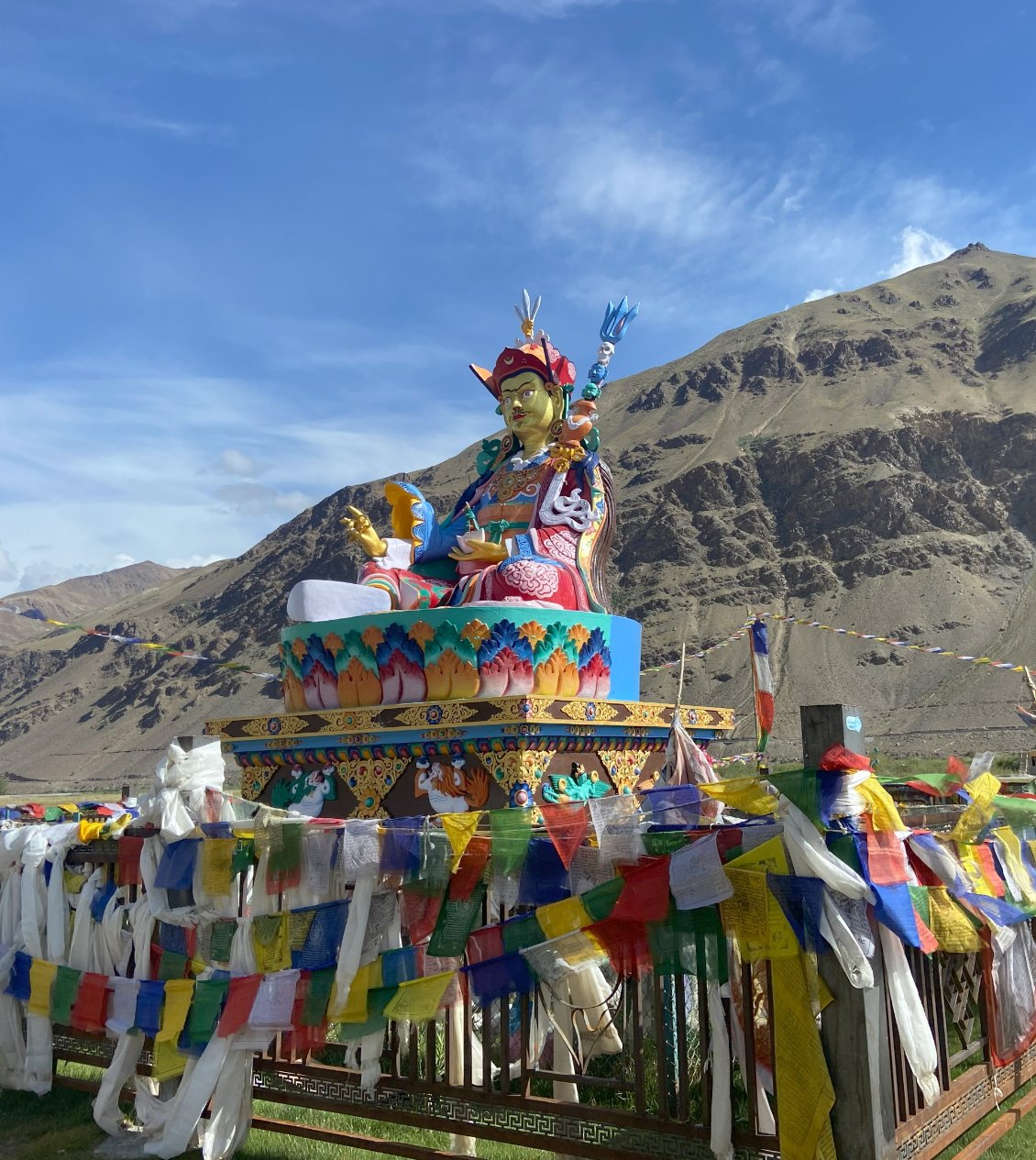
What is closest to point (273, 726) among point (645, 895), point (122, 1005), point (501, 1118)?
point (122, 1005)

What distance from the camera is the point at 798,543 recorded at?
70.1 meters

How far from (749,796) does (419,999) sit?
1.60m

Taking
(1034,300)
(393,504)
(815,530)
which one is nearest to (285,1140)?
(393,504)

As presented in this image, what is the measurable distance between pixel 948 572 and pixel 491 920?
202ft

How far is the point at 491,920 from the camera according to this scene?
185 inches

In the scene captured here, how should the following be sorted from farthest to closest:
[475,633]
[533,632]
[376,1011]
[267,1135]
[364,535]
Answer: [364,535]
[533,632]
[475,633]
[267,1135]
[376,1011]

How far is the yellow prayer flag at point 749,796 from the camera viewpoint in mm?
4105

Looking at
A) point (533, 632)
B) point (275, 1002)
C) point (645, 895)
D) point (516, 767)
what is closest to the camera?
point (645, 895)

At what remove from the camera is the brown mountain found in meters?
54.4

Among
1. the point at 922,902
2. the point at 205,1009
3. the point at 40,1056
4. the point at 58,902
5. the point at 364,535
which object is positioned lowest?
the point at 40,1056

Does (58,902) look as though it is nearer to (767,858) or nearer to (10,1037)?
(10,1037)

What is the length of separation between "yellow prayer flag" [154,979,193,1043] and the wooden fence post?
9.68 ft

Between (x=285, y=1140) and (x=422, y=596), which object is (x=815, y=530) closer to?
(x=422, y=596)

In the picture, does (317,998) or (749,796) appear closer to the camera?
(749,796)
